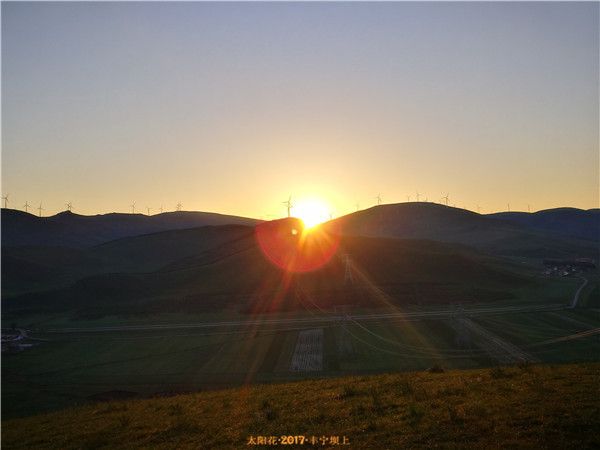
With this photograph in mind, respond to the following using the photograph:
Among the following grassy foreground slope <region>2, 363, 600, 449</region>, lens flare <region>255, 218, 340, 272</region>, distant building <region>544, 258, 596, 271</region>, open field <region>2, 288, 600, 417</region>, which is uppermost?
lens flare <region>255, 218, 340, 272</region>

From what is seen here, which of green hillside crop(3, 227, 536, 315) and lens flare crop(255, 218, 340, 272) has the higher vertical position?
lens flare crop(255, 218, 340, 272)

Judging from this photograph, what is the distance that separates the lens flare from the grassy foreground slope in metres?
111

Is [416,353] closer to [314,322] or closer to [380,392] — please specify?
Answer: [314,322]

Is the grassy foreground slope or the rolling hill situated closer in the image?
the grassy foreground slope

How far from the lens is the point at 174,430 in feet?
77.6

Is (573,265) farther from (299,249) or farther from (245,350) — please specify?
(245,350)

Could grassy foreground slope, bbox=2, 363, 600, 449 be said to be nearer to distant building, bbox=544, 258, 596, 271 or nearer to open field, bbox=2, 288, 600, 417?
open field, bbox=2, 288, 600, 417

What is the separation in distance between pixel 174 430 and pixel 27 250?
201 m

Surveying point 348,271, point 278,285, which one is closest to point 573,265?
point 348,271

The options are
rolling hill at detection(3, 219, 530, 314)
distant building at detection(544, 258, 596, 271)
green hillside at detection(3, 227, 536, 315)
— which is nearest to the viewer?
green hillside at detection(3, 227, 536, 315)

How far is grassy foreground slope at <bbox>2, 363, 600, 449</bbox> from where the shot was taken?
58.9ft

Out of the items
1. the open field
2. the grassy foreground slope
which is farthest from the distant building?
the grassy foreground slope

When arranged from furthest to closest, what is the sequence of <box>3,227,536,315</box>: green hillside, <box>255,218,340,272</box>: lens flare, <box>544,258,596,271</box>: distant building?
1. <box>544,258,596,271</box>: distant building
2. <box>255,218,340,272</box>: lens flare
3. <box>3,227,536,315</box>: green hillside

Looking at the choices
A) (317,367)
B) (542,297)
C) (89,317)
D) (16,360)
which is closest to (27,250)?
(89,317)
